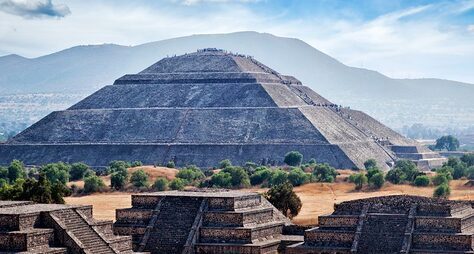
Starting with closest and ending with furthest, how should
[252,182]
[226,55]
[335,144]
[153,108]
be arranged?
[252,182] < [335,144] < [153,108] < [226,55]

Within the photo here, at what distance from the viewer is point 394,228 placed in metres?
52.8

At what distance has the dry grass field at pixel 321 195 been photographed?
8544 cm

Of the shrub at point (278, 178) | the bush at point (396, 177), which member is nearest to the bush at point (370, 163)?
the bush at point (396, 177)

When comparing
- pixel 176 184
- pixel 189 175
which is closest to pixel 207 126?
pixel 189 175

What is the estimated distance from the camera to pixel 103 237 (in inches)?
1938

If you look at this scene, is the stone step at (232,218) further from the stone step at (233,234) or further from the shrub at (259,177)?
the shrub at (259,177)

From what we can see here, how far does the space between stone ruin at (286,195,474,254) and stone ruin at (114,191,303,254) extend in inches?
88.1

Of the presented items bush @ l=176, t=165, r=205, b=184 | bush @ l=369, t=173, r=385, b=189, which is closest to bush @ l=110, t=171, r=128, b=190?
bush @ l=176, t=165, r=205, b=184

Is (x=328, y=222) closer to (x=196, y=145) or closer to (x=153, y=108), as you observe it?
(x=196, y=145)

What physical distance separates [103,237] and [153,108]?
118 meters

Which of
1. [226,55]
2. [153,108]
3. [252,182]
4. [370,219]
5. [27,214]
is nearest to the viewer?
[27,214]

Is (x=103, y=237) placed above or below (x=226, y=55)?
below

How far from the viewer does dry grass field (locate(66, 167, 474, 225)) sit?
3364 inches

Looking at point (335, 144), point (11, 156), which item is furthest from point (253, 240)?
point (11, 156)
